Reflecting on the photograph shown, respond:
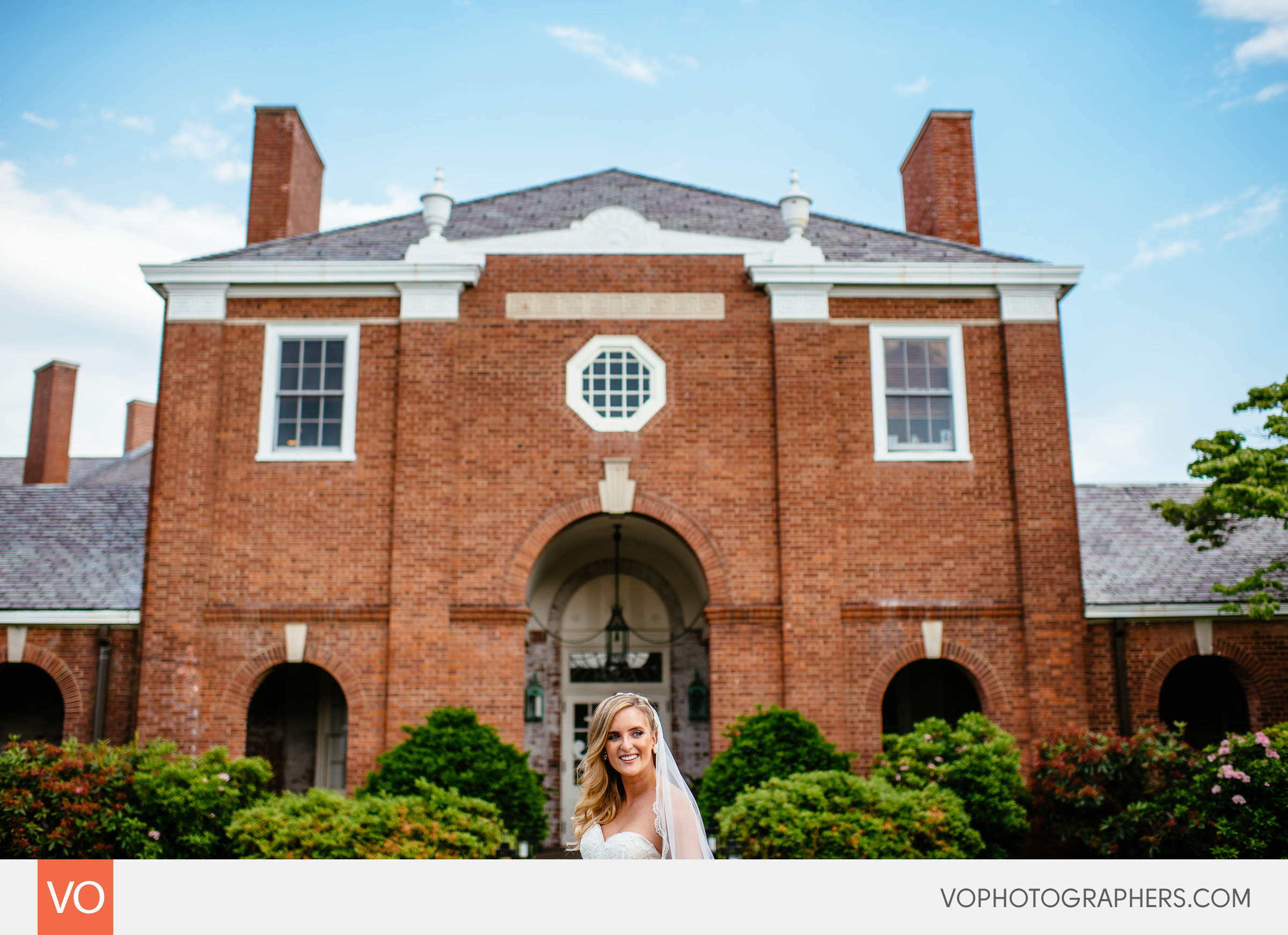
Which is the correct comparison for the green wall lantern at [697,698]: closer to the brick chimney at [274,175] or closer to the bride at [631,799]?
the brick chimney at [274,175]

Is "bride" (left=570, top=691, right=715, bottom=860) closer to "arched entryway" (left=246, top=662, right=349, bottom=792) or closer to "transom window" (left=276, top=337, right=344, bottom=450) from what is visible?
"transom window" (left=276, top=337, right=344, bottom=450)

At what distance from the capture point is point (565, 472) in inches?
576

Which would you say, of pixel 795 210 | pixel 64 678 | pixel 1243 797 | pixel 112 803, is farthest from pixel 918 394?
pixel 64 678

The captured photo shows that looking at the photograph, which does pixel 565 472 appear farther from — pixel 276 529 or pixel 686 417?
pixel 276 529

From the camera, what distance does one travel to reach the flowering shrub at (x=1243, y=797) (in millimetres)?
11156

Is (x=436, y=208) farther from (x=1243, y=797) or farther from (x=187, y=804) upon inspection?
(x=1243, y=797)

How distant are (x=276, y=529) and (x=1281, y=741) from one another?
41.4 feet

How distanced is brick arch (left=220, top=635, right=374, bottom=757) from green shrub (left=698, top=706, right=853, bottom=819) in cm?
474

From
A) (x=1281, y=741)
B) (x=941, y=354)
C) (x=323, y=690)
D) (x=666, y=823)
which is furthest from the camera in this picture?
(x=323, y=690)

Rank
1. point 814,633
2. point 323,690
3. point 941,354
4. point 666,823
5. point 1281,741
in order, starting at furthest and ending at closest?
point 323,690 < point 941,354 < point 814,633 < point 1281,741 < point 666,823

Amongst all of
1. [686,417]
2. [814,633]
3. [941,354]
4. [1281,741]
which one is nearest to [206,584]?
[686,417]

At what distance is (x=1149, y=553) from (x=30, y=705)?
58.1 ft

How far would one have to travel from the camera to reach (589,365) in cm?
1495

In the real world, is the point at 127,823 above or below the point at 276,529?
below
